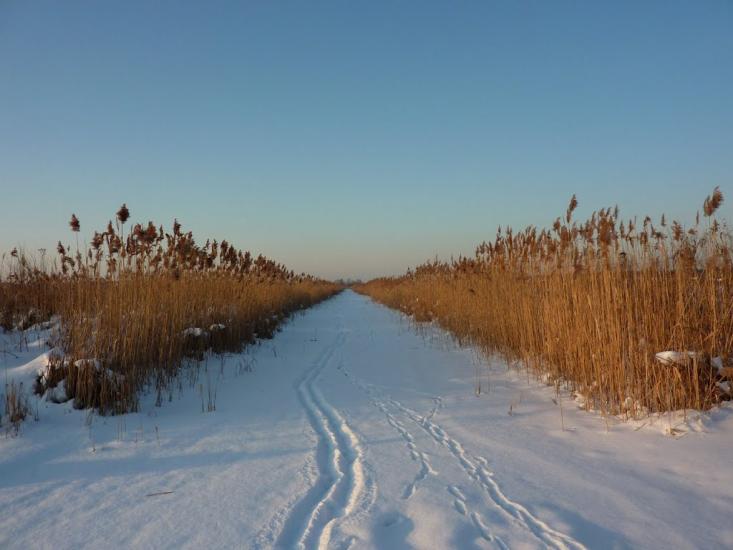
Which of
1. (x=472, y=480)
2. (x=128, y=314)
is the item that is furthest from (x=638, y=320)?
(x=128, y=314)

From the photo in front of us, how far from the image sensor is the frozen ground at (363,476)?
1.87 meters

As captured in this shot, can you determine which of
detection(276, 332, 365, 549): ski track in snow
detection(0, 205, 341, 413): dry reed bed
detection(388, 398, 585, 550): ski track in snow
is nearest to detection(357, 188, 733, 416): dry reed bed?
detection(388, 398, 585, 550): ski track in snow

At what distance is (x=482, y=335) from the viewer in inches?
261

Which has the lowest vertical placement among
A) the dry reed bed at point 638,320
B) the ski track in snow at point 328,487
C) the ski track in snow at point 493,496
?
the ski track in snow at point 493,496

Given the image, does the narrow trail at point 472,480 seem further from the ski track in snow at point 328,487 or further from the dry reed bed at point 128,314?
the dry reed bed at point 128,314

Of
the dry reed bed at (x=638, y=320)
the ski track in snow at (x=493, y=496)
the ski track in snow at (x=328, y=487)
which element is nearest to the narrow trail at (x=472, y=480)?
the ski track in snow at (x=493, y=496)

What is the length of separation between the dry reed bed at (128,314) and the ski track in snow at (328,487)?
163cm

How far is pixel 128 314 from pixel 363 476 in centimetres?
298

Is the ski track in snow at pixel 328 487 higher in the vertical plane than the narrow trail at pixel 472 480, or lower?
higher

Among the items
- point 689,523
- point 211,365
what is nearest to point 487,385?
point 689,523

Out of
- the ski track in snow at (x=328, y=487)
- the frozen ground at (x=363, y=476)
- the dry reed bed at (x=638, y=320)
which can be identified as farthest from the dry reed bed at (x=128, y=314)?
the dry reed bed at (x=638, y=320)

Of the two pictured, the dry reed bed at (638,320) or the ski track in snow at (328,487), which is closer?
the ski track in snow at (328,487)

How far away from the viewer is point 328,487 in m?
2.30

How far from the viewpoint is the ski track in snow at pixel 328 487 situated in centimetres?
186
